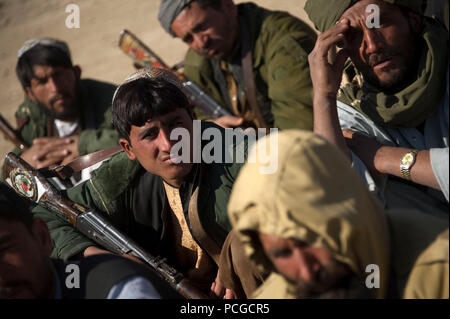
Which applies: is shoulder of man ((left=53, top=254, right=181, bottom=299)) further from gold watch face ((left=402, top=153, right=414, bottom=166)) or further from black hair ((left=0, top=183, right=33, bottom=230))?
gold watch face ((left=402, top=153, right=414, bottom=166))

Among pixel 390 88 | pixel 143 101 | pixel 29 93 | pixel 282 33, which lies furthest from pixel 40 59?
pixel 390 88

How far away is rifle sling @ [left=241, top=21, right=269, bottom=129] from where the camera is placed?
4.73m

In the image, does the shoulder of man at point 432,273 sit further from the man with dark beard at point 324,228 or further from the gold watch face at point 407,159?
the gold watch face at point 407,159

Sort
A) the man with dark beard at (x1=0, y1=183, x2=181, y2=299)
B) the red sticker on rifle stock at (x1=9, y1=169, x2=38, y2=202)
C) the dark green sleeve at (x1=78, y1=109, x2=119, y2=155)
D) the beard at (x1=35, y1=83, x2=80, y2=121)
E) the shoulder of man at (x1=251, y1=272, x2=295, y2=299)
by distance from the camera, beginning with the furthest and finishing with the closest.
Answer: the beard at (x1=35, y1=83, x2=80, y2=121), the dark green sleeve at (x1=78, y1=109, x2=119, y2=155), the red sticker on rifle stock at (x1=9, y1=169, x2=38, y2=202), the man with dark beard at (x1=0, y1=183, x2=181, y2=299), the shoulder of man at (x1=251, y1=272, x2=295, y2=299)

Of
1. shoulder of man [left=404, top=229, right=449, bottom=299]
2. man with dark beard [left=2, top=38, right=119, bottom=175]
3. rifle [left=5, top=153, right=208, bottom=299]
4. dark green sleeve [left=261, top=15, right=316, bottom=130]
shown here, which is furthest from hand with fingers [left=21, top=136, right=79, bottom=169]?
shoulder of man [left=404, top=229, right=449, bottom=299]

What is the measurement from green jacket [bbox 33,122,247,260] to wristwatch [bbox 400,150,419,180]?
0.83 meters

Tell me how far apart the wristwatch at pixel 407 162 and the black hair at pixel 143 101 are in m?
1.12

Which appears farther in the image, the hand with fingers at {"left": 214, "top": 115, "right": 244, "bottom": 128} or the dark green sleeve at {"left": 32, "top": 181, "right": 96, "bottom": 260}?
the hand with fingers at {"left": 214, "top": 115, "right": 244, "bottom": 128}

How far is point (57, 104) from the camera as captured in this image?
527 centimetres

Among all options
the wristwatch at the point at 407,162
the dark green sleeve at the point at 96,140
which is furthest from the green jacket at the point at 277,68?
the wristwatch at the point at 407,162

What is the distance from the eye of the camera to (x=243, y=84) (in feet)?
16.0

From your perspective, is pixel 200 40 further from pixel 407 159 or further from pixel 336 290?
pixel 336 290
